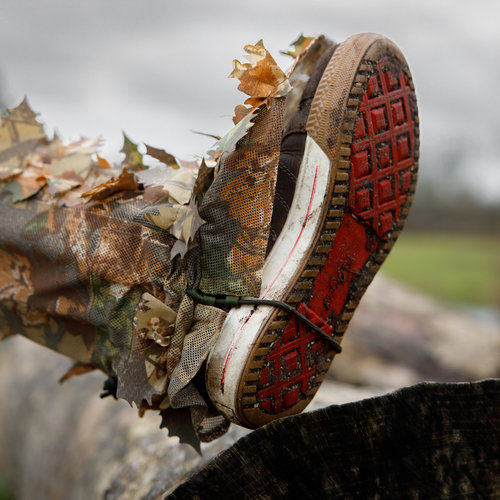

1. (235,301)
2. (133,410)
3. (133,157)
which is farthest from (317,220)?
(133,410)

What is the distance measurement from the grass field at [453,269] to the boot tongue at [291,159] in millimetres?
9406

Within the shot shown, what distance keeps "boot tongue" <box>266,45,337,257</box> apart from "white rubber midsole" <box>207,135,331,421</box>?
0.01 m

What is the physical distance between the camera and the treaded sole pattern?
129 centimetres

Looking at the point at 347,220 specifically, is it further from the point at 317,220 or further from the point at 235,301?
the point at 235,301

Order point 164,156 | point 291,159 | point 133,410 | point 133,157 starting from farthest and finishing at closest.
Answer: point 133,410 < point 133,157 < point 164,156 < point 291,159

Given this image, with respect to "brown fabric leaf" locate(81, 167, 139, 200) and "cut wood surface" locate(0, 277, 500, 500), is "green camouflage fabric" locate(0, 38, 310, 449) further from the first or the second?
"cut wood surface" locate(0, 277, 500, 500)

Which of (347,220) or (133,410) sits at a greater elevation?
(347,220)

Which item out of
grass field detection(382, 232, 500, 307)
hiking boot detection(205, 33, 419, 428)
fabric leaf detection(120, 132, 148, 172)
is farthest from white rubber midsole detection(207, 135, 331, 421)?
grass field detection(382, 232, 500, 307)

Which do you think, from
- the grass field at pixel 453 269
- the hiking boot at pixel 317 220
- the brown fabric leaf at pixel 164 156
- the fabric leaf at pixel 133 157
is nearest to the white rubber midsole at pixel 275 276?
the hiking boot at pixel 317 220

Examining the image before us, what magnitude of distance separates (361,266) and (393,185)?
20 centimetres

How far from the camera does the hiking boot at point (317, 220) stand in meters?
1.29

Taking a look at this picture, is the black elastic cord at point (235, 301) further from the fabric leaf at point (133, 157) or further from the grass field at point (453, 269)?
the grass field at point (453, 269)

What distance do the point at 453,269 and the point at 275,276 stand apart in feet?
44.1

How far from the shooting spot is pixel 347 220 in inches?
53.3
